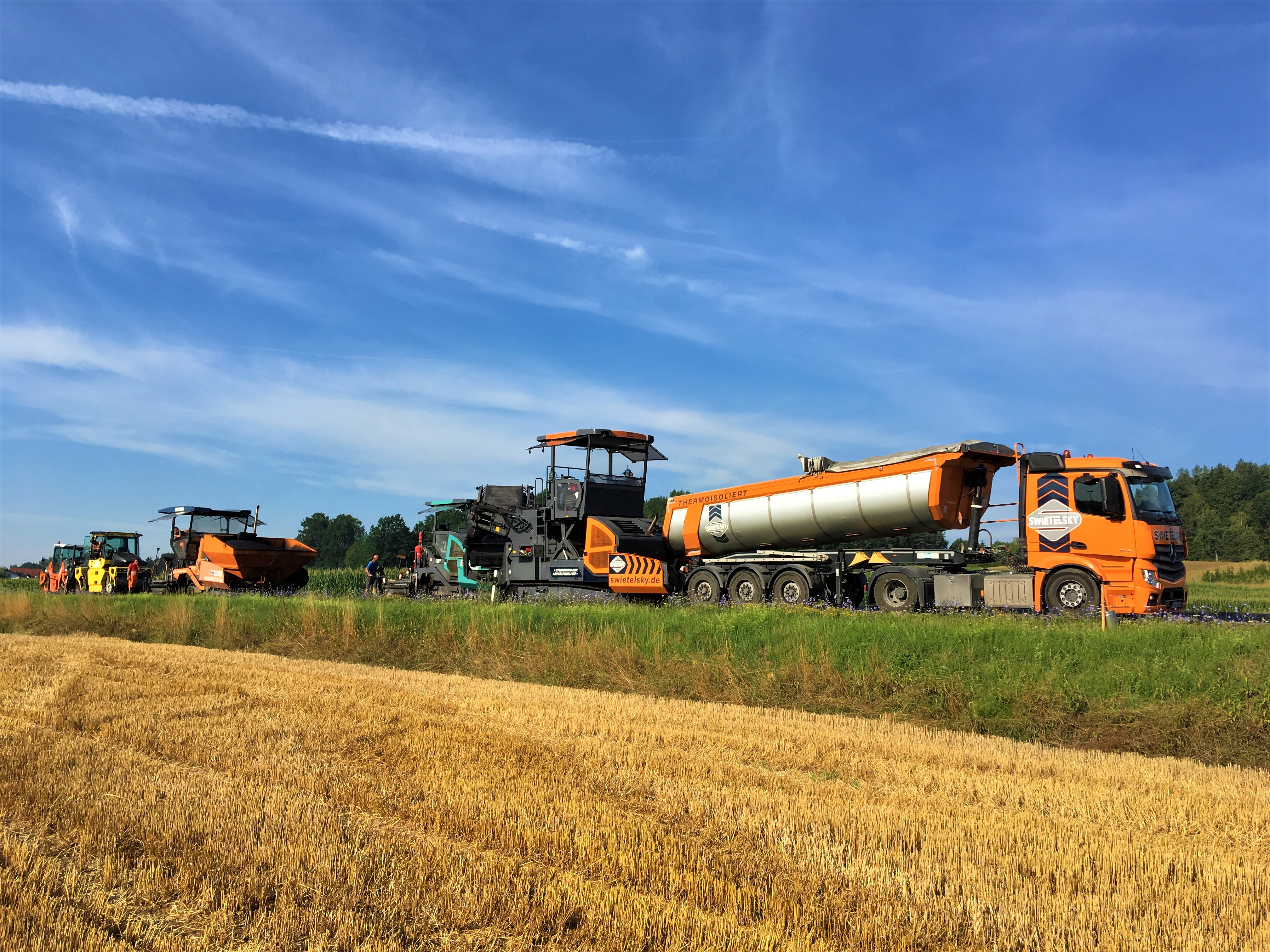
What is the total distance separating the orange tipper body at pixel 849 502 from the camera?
16.1 meters

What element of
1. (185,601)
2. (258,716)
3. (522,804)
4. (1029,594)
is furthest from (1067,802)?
(185,601)

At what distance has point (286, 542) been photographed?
93.1ft

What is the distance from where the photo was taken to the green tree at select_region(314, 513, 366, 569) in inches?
4488

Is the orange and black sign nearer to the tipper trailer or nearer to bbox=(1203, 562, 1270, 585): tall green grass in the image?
the tipper trailer

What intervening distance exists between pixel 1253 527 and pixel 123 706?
106m

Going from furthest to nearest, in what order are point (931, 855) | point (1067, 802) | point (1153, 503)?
point (1153, 503) → point (1067, 802) → point (931, 855)

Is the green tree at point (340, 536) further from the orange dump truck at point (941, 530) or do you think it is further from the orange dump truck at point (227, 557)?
the orange dump truck at point (941, 530)

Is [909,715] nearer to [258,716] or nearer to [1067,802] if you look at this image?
[1067,802]

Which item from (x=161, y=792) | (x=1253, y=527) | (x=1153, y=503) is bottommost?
(x=161, y=792)

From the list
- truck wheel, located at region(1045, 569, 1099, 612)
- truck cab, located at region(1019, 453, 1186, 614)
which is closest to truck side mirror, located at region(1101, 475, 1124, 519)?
truck cab, located at region(1019, 453, 1186, 614)

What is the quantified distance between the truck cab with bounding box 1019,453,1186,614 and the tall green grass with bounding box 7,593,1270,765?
228 cm

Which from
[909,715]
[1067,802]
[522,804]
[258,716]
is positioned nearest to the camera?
[522,804]

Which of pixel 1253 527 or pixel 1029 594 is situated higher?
pixel 1253 527

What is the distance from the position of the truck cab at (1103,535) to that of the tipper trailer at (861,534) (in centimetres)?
→ 2
